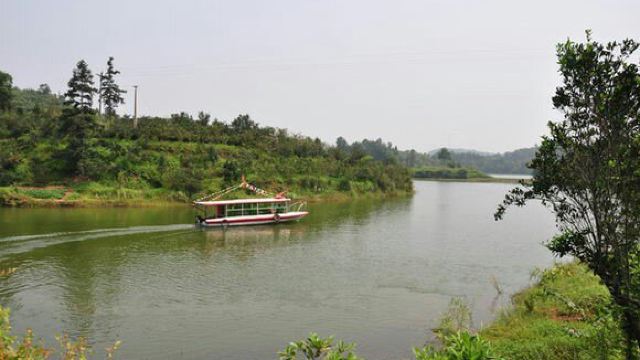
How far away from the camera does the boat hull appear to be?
123 ft

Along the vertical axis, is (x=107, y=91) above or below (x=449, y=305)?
above

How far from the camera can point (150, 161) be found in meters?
56.8

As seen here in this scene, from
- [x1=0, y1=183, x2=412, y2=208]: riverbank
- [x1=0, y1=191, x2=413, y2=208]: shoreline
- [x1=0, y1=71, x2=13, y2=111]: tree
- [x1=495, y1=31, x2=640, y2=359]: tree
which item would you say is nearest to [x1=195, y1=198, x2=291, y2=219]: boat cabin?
[x1=0, y1=191, x2=413, y2=208]: shoreline

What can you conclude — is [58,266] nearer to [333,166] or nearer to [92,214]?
[92,214]

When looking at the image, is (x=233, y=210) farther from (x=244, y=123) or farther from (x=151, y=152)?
(x=244, y=123)

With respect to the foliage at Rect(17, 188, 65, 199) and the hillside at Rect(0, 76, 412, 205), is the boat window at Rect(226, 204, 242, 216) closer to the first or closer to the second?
the hillside at Rect(0, 76, 412, 205)

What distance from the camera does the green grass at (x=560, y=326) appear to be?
445 inches

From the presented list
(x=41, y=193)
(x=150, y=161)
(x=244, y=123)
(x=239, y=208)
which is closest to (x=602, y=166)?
(x=239, y=208)

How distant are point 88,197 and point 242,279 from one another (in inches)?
1267

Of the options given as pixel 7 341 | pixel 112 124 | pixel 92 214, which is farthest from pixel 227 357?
pixel 112 124

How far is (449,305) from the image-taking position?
19.0 meters

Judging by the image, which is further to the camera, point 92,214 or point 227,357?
point 92,214

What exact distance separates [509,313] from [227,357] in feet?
33.2

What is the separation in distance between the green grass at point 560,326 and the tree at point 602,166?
2.13 feet
